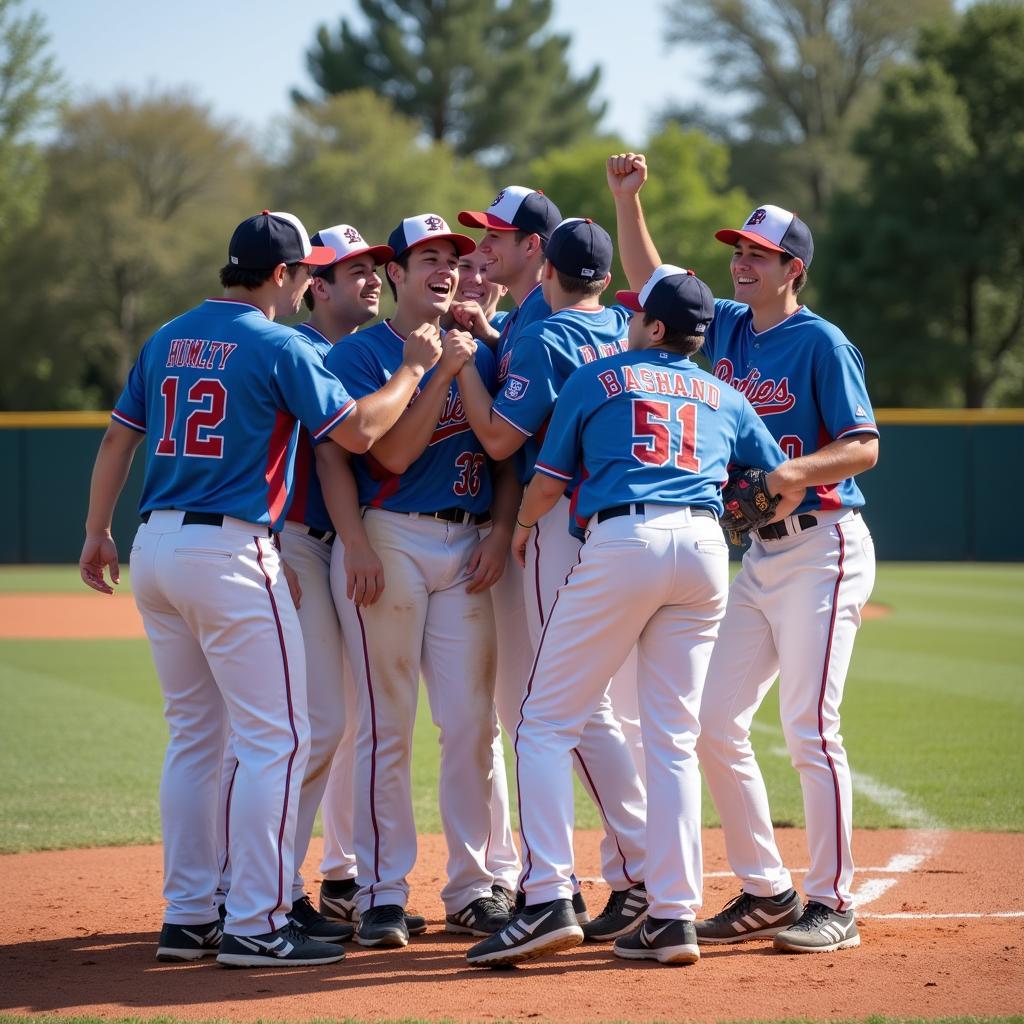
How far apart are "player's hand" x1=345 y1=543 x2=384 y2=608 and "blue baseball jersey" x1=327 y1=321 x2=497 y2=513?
7.3 inches

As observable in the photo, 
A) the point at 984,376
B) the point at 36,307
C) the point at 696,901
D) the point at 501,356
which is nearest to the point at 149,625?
the point at 501,356

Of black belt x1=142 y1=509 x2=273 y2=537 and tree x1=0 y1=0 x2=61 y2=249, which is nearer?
black belt x1=142 y1=509 x2=273 y2=537

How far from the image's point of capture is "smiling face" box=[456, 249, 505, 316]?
4.87 meters

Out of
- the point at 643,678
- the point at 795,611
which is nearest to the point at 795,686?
the point at 795,611

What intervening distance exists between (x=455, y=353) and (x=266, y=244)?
63cm

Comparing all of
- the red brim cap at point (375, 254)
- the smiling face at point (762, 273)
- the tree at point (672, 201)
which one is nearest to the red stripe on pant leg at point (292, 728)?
the red brim cap at point (375, 254)

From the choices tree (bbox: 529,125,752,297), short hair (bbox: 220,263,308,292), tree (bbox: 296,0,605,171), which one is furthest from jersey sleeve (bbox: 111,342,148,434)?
tree (bbox: 296,0,605,171)

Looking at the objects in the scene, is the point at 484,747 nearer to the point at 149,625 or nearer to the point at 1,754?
the point at 149,625

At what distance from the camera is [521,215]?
4477 mm

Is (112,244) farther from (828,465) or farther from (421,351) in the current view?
(828,465)

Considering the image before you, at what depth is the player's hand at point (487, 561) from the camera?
428 centimetres

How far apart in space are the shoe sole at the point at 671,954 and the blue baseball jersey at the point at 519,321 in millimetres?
1750

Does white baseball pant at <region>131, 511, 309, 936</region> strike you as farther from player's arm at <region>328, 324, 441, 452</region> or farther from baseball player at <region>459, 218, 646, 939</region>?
baseball player at <region>459, 218, 646, 939</region>

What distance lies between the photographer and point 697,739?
4.14 m
